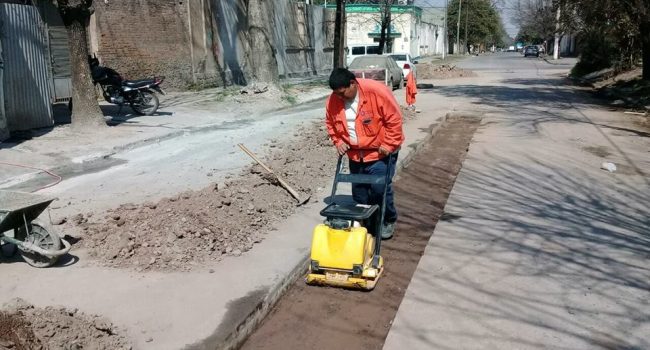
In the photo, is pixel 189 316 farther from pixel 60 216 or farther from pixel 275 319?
pixel 60 216

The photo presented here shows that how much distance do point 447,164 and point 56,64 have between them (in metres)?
9.97

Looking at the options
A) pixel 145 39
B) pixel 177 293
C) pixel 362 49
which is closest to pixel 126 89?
pixel 145 39

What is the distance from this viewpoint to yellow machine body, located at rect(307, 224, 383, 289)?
4316mm

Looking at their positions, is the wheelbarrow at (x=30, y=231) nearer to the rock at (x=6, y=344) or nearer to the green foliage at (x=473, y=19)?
the rock at (x=6, y=344)

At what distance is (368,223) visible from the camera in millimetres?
4980

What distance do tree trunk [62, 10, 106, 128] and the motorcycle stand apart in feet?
6.71

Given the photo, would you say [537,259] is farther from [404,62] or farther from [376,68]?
[404,62]

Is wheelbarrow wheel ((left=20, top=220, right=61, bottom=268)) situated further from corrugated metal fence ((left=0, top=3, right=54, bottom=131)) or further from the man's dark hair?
corrugated metal fence ((left=0, top=3, right=54, bottom=131))

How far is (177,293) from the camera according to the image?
13.9 ft

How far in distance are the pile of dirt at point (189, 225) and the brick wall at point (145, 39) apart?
11.1 meters

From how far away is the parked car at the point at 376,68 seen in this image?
2241cm

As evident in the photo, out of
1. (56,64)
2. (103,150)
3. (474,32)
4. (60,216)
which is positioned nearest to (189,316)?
(60,216)

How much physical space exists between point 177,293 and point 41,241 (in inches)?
54.9

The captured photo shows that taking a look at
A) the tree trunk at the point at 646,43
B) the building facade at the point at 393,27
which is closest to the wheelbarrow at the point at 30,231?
the tree trunk at the point at 646,43
